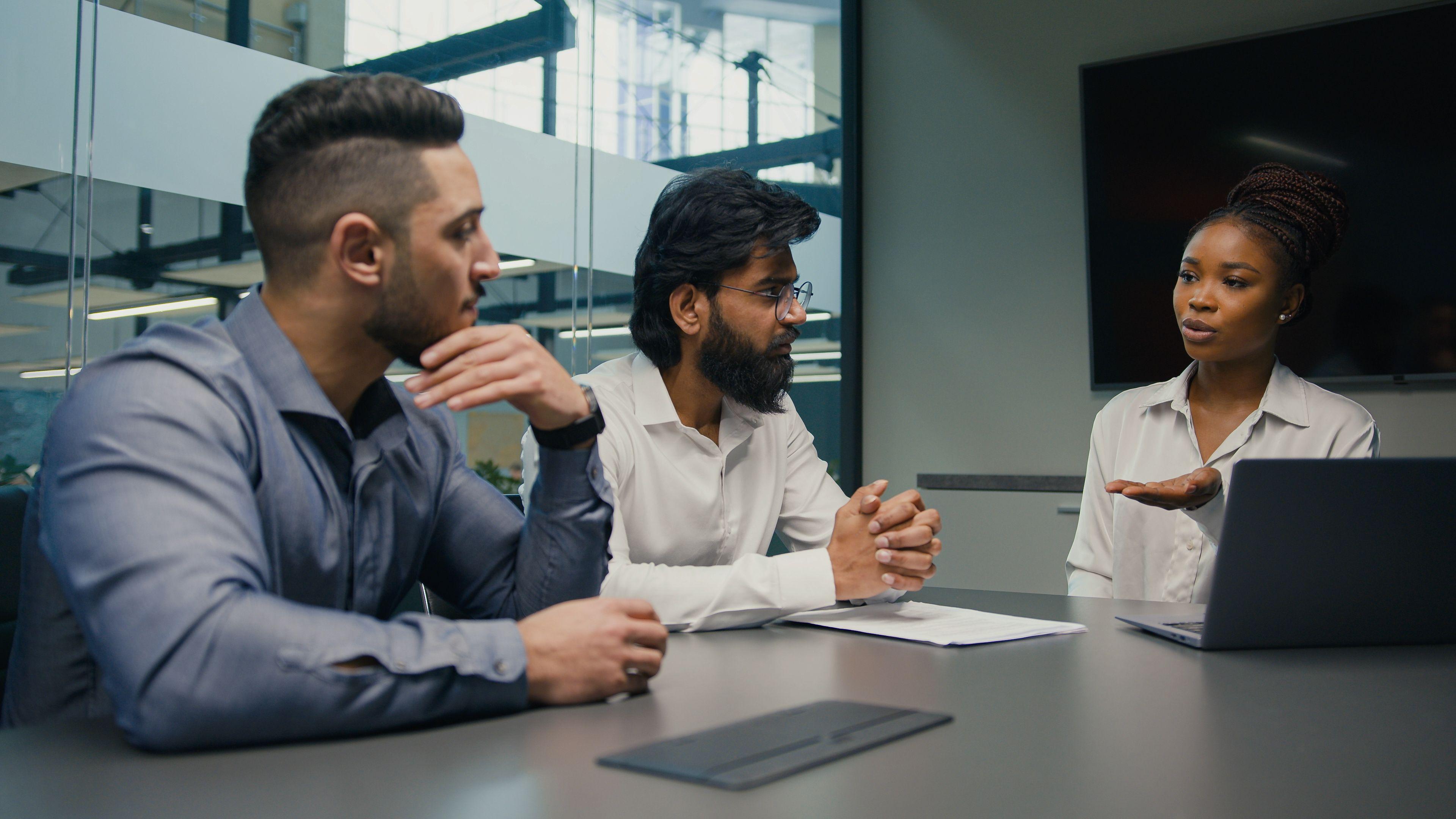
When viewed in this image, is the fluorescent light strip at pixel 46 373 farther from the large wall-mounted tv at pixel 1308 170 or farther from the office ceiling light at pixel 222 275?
the large wall-mounted tv at pixel 1308 170

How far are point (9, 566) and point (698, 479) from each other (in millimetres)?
1092

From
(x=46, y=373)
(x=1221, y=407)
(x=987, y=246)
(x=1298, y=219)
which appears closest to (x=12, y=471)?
(x=46, y=373)

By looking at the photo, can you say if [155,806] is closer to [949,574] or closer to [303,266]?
[303,266]

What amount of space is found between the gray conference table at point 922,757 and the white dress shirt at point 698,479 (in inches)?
21.3

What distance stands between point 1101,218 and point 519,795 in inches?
140

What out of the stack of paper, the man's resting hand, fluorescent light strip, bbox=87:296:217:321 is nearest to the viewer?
the man's resting hand

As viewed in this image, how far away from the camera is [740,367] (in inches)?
80.1

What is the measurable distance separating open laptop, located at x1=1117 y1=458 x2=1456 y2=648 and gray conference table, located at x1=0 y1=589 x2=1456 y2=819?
9 centimetres

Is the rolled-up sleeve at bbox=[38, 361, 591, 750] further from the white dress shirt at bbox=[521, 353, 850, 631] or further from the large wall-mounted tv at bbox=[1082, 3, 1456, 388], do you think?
the large wall-mounted tv at bbox=[1082, 3, 1456, 388]

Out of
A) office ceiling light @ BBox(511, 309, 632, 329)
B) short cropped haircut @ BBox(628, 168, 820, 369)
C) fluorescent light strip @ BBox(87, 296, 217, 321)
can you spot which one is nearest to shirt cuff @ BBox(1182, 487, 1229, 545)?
short cropped haircut @ BBox(628, 168, 820, 369)

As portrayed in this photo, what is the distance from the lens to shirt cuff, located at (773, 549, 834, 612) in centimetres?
145

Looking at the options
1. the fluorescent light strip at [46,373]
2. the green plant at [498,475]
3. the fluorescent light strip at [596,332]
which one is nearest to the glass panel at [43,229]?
the fluorescent light strip at [46,373]

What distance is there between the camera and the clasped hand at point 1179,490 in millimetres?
1446

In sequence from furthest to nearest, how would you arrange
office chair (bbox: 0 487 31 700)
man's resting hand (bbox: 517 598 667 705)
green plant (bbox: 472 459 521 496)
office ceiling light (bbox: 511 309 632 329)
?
office ceiling light (bbox: 511 309 632 329), green plant (bbox: 472 459 521 496), office chair (bbox: 0 487 31 700), man's resting hand (bbox: 517 598 667 705)
